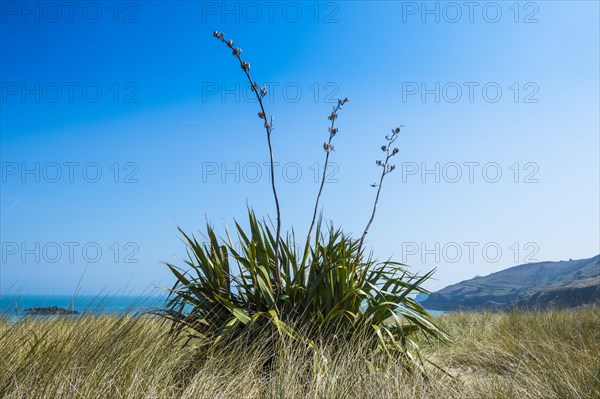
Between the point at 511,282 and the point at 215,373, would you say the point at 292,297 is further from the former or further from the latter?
the point at 511,282

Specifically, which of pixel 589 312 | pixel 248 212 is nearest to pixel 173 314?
pixel 248 212

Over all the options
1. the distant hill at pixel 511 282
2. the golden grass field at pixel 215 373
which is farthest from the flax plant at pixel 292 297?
the distant hill at pixel 511 282

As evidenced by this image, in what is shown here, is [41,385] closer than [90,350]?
Yes

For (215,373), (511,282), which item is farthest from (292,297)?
(511,282)

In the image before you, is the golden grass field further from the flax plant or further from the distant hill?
the distant hill

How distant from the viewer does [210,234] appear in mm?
5973

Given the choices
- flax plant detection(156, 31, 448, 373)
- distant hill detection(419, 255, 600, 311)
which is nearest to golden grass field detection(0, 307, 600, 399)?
flax plant detection(156, 31, 448, 373)

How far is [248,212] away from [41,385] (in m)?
2.81

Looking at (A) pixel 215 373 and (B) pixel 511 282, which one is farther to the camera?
(B) pixel 511 282

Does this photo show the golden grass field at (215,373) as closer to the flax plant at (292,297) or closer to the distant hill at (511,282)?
the flax plant at (292,297)

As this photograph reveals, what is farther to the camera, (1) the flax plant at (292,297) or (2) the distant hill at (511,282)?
(2) the distant hill at (511,282)

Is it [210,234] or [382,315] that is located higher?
[210,234]

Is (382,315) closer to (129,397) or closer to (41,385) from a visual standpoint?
(129,397)

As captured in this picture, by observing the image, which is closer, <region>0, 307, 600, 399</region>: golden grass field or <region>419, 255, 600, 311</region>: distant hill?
<region>0, 307, 600, 399</region>: golden grass field
